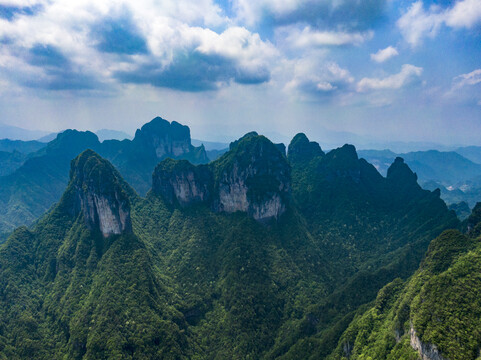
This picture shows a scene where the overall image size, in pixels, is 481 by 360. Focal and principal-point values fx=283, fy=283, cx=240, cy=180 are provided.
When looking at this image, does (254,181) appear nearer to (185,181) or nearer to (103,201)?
(185,181)

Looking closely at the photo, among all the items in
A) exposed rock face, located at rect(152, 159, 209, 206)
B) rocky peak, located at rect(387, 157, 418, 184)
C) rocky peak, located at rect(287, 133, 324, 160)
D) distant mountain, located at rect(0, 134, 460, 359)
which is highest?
rocky peak, located at rect(287, 133, 324, 160)

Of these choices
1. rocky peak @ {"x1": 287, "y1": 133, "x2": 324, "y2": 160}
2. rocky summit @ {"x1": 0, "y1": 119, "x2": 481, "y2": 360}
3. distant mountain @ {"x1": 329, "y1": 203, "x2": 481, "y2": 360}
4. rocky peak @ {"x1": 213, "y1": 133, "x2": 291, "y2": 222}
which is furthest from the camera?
rocky peak @ {"x1": 287, "y1": 133, "x2": 324, "y2": 160}

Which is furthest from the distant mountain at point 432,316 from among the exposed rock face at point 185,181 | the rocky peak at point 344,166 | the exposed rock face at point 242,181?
the rocky peak at point 344,166

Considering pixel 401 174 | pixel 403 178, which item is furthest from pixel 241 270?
pixel 401 174

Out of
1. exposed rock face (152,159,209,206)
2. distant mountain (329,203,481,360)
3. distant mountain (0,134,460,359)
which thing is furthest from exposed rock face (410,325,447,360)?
exposed rock face (152,159,209,206)

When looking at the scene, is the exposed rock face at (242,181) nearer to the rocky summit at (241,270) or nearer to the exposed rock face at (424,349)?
the rocky summit at (241,270)

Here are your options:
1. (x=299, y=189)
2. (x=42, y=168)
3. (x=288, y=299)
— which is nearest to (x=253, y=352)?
(x=288, y=299)

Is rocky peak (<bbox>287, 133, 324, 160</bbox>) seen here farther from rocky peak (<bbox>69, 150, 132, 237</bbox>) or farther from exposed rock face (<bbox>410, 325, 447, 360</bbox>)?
exposed rock face (<bbox>410, 325, 447, 360</bbox>)
